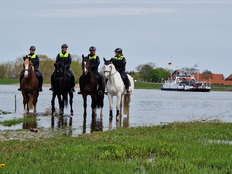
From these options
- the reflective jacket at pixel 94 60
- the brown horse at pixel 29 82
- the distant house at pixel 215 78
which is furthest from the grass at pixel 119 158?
the distant house at pixel 215 78

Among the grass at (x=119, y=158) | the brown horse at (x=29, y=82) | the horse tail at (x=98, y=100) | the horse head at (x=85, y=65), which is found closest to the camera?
the grass at (x=119, y=158)

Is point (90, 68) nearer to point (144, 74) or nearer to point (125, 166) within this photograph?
point (125, 166)

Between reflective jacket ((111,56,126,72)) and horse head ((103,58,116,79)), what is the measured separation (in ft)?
2.38

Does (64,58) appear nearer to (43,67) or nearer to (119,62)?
(119,62)

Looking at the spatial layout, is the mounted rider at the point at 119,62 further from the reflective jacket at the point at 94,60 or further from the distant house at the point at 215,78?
the distant house at the point at 215,78

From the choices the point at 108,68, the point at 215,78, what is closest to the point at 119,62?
the point at 108,68

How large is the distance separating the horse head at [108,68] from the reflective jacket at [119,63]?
0.73 m

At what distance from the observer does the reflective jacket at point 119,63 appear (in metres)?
15.8

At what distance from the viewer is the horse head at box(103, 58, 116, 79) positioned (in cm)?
1470

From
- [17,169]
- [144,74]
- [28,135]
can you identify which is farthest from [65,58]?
[144,74]

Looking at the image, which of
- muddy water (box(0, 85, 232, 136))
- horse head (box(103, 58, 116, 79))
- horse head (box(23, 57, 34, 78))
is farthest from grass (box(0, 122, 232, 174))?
horse head (box(23, 57, 34, 78))

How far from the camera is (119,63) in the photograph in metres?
15.9

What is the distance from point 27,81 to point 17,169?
1147cm

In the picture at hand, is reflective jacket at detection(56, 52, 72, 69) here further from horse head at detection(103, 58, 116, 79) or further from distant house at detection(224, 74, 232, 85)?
distant house at detection(224, 74, 232, 85)
